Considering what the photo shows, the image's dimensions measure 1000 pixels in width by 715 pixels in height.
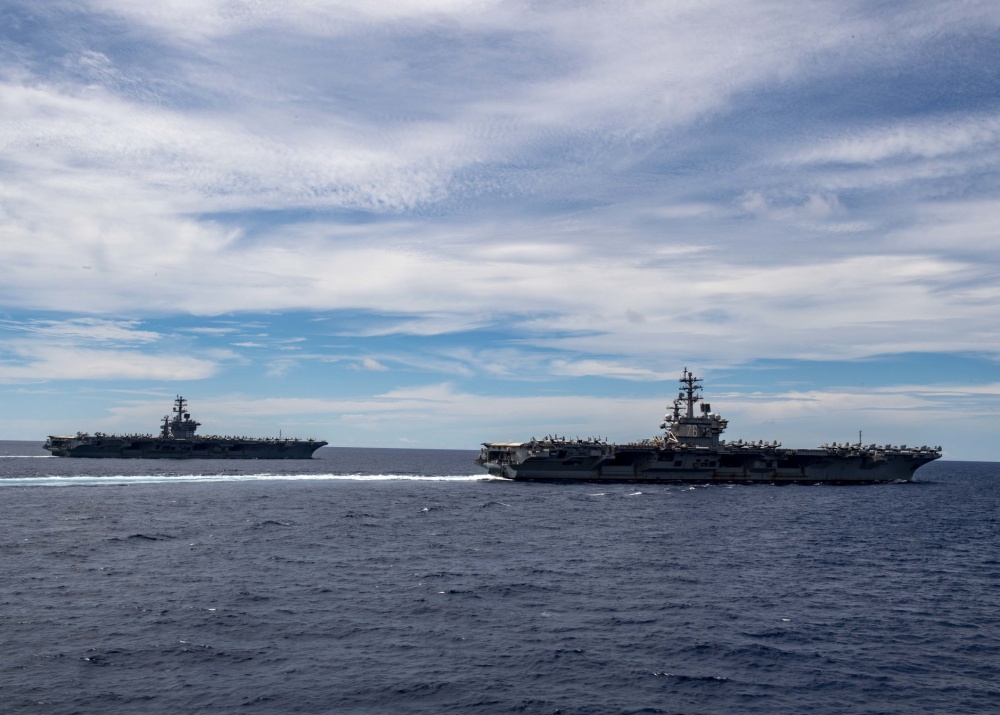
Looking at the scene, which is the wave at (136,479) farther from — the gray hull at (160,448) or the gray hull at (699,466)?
the gray hull at (160,448)

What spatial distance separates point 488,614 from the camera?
28.9 m

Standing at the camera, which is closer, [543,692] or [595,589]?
[543,692]

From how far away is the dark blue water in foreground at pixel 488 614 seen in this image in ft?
69.2

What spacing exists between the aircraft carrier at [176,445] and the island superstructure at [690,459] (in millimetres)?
74616

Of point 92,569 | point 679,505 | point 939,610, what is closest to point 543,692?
point 939,610

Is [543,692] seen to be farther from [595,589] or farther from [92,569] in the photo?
[92,569]

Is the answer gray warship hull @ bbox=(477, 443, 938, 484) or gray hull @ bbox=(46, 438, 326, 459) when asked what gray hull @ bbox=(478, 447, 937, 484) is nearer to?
gray warship hull @ bbox=(477, 443, 938, 484)

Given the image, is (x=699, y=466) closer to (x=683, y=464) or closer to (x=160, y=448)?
(x=683, y=464)

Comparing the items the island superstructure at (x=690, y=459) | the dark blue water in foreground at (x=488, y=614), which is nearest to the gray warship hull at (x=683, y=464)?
the island superstructure at (x=690, y=459)

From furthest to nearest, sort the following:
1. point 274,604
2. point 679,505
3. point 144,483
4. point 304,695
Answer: point 144,483 → point 679,505 → point 274,604 → point 304,695

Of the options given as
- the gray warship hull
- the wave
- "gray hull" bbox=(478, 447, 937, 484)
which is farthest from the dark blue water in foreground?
"gray hull" bbox=(478, 447, 937, 484)

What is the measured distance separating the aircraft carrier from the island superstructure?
7462 centimetres

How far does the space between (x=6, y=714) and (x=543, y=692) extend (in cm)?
1319

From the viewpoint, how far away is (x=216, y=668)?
22.4 meters
